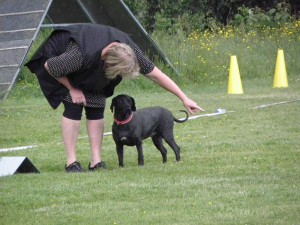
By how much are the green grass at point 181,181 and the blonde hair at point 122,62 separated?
3.20 ft

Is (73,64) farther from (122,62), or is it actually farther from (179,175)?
(179,175)

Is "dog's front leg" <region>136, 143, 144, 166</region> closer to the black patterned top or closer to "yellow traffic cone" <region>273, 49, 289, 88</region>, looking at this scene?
the black patterned top

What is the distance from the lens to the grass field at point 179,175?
7098 millimetres

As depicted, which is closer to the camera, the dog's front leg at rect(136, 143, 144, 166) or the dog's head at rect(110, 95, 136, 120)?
the dog's head at rect(110, 95, 136, 120)

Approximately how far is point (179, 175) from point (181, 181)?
454mm

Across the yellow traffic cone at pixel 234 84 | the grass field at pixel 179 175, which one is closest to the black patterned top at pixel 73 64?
the grass field at pixel 179 175

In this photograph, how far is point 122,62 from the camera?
350 inches

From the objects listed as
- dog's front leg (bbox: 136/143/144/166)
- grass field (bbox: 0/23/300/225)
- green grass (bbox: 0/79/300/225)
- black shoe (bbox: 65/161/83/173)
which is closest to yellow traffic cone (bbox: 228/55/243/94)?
grass field (bbox: 0/23/300/225)

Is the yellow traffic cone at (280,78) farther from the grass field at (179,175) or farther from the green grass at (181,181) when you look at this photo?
the green grass at (181,181)

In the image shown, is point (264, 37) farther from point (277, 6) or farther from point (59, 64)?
point (59, 64)

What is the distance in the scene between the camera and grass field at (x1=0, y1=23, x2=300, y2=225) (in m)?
7.10

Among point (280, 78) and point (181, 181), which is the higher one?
point (181, 181)

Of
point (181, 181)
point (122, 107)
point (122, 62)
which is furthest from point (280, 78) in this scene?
point (181, 181)

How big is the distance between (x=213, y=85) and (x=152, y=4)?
1547cm
